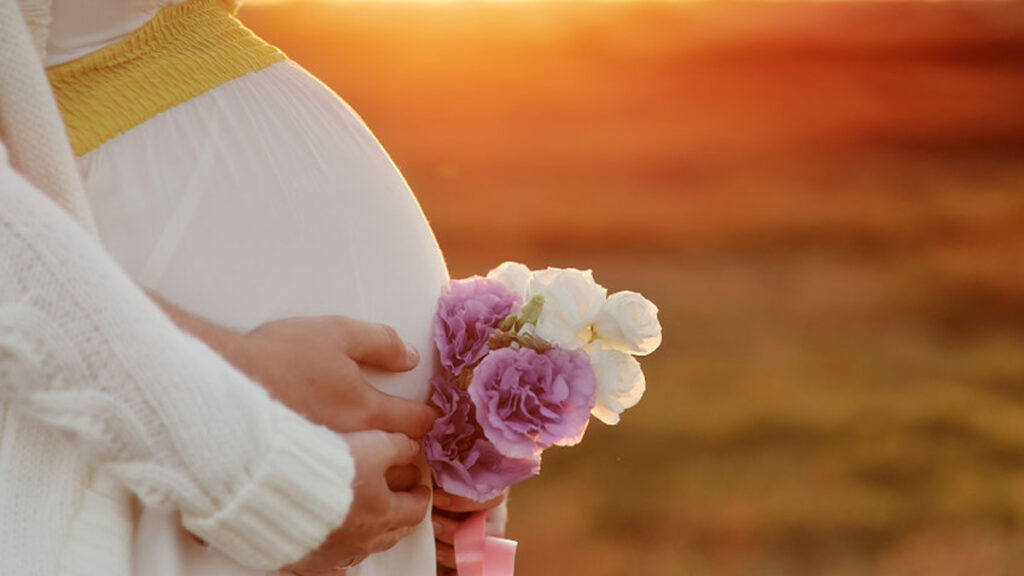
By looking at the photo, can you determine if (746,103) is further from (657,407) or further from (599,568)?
(599,568)

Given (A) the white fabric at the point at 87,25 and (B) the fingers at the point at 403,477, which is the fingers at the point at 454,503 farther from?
(A) the white fabric at the point at 87,25

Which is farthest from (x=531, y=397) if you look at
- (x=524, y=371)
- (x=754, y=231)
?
Result: (x=754, y=231)

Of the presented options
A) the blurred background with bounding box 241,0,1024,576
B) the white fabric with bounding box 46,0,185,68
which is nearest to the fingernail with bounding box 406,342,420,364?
the white fabric with bounding box 46,0,185,68

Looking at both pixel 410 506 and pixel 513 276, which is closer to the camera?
pixel 410 506

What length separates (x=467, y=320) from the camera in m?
1.49

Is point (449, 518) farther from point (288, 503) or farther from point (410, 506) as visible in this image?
point (288, 503)

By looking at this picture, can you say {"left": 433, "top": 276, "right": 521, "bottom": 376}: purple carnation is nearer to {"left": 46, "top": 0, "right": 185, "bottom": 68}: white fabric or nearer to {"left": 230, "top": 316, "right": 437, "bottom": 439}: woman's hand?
{"left": 230, "top": 316, "right": 437, "bottom": 439}: woman's hand

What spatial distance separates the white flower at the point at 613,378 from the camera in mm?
1499

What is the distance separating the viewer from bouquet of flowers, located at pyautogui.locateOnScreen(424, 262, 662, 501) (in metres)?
1.43

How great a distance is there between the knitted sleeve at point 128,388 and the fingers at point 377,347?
7.8 inches

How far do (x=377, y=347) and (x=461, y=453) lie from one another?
0.22 metres

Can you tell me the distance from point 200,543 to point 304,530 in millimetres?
152

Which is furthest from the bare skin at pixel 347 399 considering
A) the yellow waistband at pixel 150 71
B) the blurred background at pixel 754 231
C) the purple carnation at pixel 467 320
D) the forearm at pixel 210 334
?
the blurred background at pixel 754 231

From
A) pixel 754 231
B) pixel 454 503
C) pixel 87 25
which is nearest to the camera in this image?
pixel 87 25
